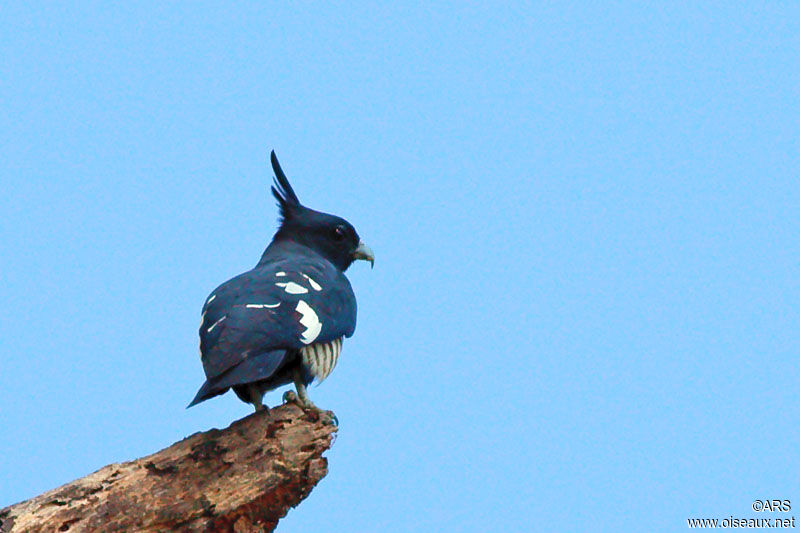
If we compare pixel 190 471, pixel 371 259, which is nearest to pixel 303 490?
pixel 190 471

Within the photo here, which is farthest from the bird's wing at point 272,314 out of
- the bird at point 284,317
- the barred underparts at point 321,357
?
the barred underparts at point 321,357

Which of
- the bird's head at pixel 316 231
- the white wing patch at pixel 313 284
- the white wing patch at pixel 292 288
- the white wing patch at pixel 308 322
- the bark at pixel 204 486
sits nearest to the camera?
the bark at pixel 204 486

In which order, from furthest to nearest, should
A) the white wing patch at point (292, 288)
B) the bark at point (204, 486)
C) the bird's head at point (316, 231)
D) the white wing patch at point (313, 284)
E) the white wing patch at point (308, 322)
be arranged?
the bird's head at point (316, 231)
the white wing patch at point (313, 284)
the white wing patch at point (292, 288)
the white wing patch at point (308, 322)
the bark at point (204, 486)

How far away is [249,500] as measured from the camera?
609 cm

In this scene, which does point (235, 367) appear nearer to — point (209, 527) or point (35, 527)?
point (209, 527)

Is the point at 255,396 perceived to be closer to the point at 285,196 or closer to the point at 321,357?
the point at 321,357

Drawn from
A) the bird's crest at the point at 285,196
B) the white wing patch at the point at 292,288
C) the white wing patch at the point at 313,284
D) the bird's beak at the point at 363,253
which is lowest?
the white wing patch at the point at 292,288

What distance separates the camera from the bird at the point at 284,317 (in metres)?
5.92

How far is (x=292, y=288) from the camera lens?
6.58 meters

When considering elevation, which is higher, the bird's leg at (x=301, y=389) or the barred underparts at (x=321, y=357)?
the barred underparts at (x=321, y=357)

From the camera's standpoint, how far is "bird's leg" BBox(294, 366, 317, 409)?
665 centimetres

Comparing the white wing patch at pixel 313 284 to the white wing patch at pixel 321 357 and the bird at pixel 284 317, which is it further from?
the white wing patch at pixel 321 357

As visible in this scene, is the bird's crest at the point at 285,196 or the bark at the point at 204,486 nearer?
the bark at the point at 204,486

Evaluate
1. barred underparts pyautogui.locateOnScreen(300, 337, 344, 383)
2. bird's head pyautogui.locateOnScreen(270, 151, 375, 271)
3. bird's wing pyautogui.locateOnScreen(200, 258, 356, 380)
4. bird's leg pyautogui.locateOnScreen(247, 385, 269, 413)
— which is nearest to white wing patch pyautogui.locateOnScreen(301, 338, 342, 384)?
barred underparts pyautogui.locateOnScreen(300, 337, 344, 383)
